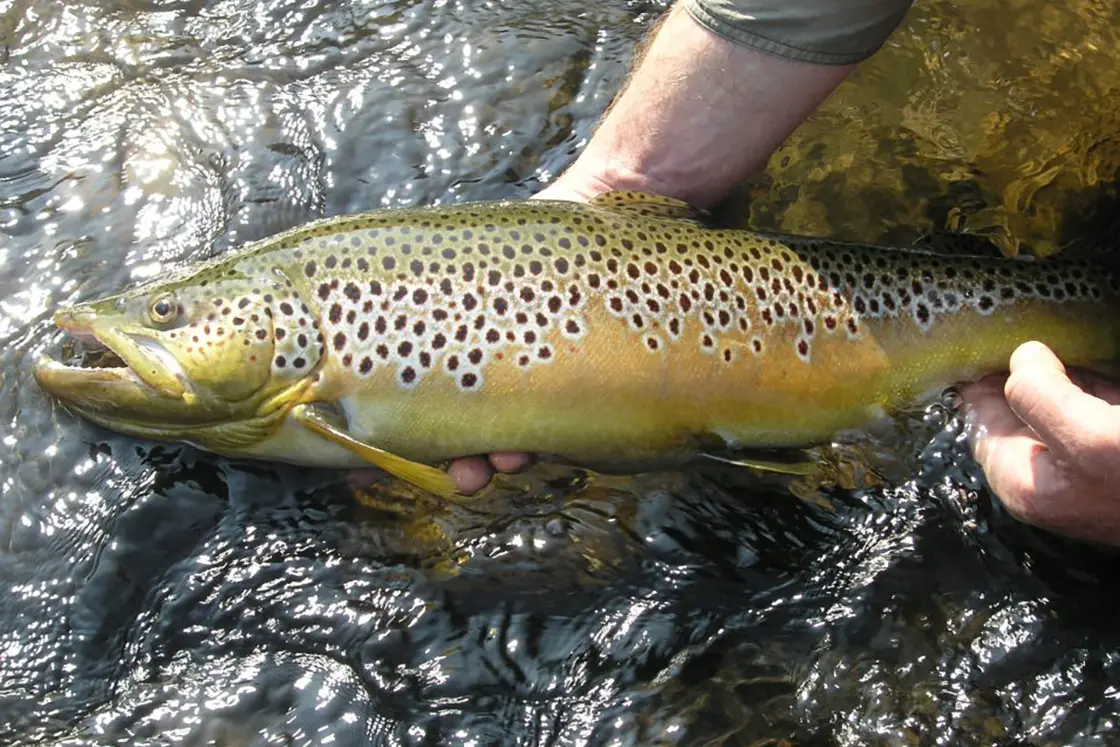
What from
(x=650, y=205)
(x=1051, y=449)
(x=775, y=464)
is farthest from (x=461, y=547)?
(x=1051, y=449)

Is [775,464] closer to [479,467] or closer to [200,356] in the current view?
[479,467]

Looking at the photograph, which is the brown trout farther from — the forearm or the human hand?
the forearm

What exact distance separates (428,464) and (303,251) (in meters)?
0.69

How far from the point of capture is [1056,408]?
8.32 ft

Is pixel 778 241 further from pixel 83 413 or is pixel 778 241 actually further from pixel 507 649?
pixel 83 413

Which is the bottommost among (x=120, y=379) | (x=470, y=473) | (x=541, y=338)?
(x=470, y=473)

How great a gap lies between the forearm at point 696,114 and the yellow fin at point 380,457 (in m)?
1.33

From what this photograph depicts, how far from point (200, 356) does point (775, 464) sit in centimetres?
160

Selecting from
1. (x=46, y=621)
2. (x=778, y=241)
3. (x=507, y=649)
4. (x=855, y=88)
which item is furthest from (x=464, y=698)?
(x=855, y=88)

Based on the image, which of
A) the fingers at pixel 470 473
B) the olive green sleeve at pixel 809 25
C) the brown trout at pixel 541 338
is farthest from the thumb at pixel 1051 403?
the fingers at pixel 470 473

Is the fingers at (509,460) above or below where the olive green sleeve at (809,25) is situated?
below

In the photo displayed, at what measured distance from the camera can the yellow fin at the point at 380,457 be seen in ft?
8.89

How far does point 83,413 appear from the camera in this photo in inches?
117

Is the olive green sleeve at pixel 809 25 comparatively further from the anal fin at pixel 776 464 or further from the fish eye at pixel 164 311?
the fish eye at pixel 164 311
